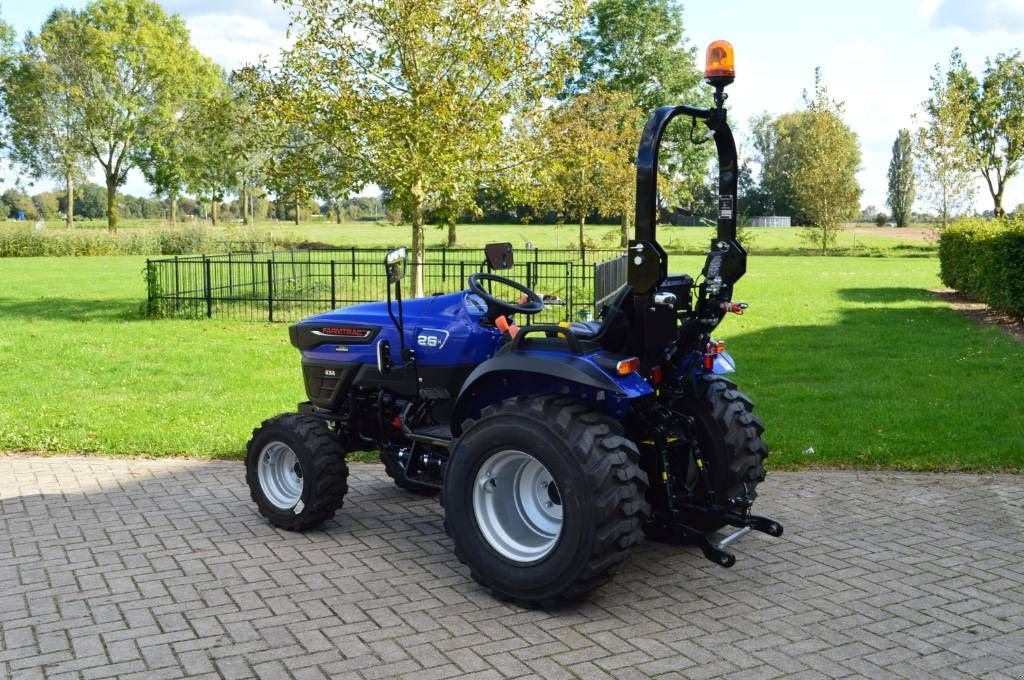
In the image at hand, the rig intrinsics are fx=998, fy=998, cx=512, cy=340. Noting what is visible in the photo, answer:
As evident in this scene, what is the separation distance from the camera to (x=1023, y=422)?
8852mm

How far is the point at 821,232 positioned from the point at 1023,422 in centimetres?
4282

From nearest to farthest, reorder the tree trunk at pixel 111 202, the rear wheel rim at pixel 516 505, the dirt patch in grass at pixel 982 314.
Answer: the rear wheel rim at pixel 516 505 < the dirt patch in grass at pixel 982 314 < the tree trunk at pixel 111 202

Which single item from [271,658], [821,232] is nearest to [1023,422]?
[271,658]

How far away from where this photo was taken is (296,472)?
6.20m

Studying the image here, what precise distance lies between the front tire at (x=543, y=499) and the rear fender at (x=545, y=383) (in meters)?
0.17

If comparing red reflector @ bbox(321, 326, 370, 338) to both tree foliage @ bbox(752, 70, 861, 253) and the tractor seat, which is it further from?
tree foliage @ bbox(752, 70, 861, 253)

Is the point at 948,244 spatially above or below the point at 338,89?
below

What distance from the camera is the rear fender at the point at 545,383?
471 centimetres

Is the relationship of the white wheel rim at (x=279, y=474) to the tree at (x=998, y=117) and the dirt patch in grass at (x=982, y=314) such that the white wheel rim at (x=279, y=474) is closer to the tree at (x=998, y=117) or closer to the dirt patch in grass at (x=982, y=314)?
the dirt patch in grass at (x=982, y=314)

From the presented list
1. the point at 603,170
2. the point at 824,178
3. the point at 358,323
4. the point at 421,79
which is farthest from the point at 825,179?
the point at 358,323

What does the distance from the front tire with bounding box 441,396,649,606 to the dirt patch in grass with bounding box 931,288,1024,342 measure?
11876 mm

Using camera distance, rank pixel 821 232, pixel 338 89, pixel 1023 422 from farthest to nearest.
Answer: pixel 821 232 < pixel 338 89 < pixel 1023 422

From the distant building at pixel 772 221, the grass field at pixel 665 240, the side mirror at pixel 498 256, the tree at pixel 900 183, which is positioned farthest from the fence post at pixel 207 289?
the tree at pixel 900 183

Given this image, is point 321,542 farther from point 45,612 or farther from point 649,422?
point 649,422
